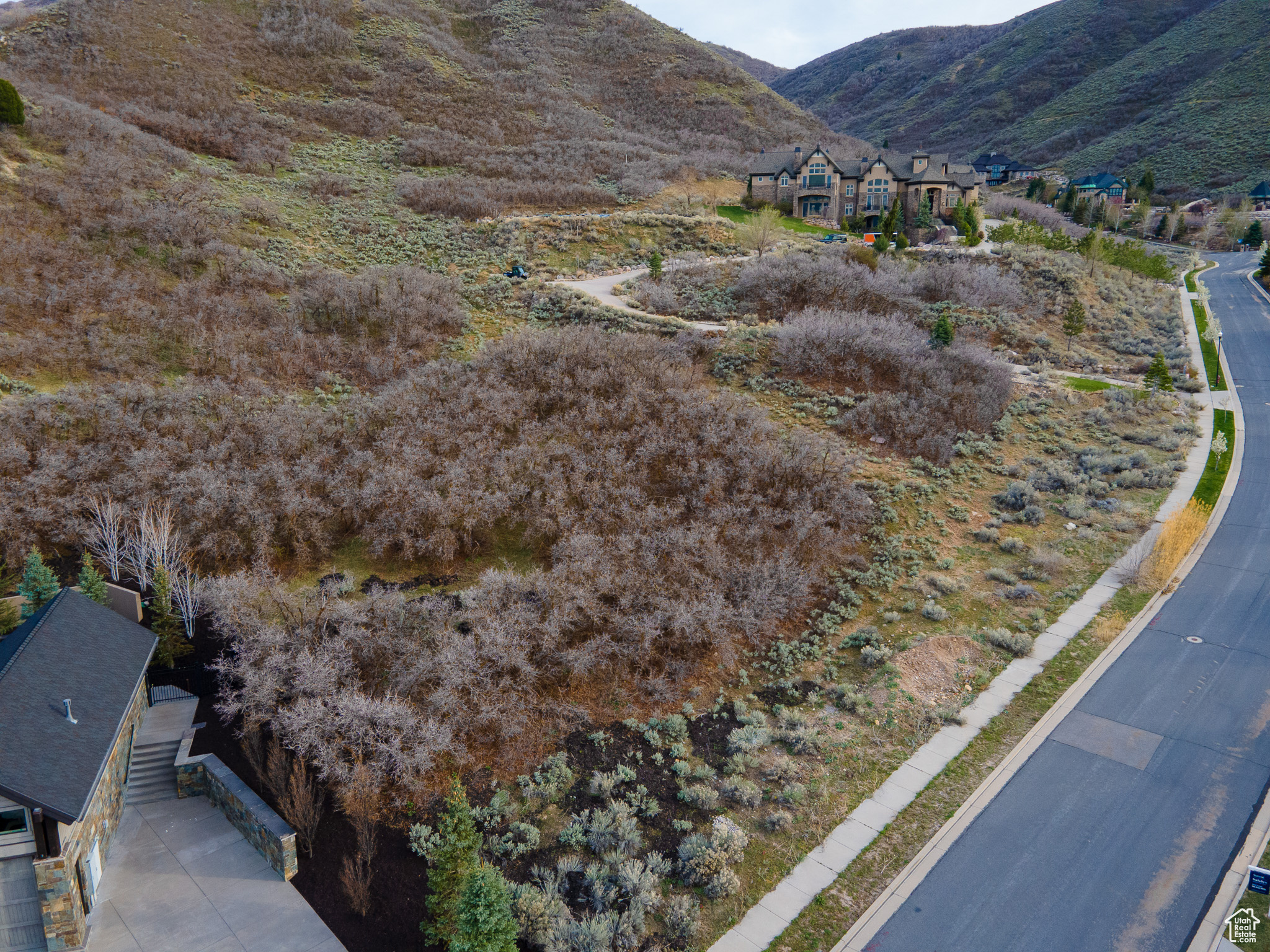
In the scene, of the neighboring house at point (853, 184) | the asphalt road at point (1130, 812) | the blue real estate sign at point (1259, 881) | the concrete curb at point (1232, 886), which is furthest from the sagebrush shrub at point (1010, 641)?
the neighboring house at point (853, 184)

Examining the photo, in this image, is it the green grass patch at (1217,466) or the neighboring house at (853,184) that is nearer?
the green grass patch at (1217,466)

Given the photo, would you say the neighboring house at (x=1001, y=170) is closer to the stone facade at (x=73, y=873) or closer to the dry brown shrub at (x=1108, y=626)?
the dry brown shrub at (x=1108, y=626)

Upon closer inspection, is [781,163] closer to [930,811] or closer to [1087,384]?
[1087,384]

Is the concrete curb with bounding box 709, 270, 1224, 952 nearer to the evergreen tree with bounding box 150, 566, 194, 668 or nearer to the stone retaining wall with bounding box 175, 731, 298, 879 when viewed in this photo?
the stone retaining wall with bounding box 175, 731, 298, 879

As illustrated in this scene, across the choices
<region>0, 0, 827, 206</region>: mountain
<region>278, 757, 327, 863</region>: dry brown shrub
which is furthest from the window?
<region>0, 0, 827, 206</region>: mountain

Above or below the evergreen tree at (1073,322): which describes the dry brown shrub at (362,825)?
below
